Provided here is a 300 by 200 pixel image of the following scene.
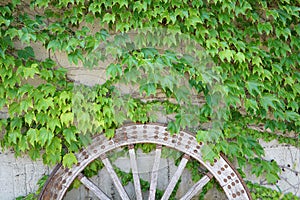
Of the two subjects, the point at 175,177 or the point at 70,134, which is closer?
the point at 70,134

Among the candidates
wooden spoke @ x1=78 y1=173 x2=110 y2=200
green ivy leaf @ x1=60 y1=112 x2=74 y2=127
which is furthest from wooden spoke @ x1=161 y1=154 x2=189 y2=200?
green ivy leaf @ x1=60 y1=112 x2=74 y2=127

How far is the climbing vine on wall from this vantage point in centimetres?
226

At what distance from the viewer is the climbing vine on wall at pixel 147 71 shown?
2260 mm

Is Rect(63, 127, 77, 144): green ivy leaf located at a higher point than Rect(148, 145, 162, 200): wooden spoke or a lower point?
higher

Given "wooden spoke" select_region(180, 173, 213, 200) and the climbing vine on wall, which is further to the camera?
"wooden spoke" select_region(180, 173, 213, 200)

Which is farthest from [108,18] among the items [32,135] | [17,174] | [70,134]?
[17,174]

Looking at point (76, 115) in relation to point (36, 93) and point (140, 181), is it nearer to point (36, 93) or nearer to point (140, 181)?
point (36, 93)

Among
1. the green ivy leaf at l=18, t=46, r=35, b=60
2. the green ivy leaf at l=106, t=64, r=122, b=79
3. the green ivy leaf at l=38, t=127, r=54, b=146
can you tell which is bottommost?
the green ivy leaf at l=38, t=127, r=54, b=146

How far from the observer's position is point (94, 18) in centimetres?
237

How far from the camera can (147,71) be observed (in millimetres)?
2328

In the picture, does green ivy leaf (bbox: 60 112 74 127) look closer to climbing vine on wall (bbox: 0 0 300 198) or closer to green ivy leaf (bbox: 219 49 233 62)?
climbing vine on wall (bbox: 0 0 300 198)

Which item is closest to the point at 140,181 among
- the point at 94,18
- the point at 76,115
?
the point at 76,115

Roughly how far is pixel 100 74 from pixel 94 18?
359mm

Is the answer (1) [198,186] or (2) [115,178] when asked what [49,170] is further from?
(1) [198,186]
